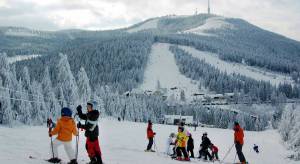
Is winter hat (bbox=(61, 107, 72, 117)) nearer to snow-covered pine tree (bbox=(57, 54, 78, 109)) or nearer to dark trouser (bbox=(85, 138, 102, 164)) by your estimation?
dark trouser (bbox=(85, 138, 102, 164))

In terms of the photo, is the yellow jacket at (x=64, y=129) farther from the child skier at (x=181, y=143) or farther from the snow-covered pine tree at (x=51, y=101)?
the snow-covered pine tree at (x=51, y=101)

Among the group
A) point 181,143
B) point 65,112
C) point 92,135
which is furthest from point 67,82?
point 65,112

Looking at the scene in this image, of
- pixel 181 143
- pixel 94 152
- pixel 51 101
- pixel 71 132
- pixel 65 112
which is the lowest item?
pixel 51 101

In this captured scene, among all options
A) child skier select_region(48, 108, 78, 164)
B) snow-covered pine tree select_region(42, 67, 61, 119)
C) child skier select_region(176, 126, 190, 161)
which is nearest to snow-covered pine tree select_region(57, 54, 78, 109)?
snow-covered pine tree select_region(42, 67, 61, 119)

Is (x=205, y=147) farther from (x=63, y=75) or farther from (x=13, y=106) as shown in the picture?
(x=63, y=75)

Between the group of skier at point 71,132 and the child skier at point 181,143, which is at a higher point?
the group of skier at point 71,132

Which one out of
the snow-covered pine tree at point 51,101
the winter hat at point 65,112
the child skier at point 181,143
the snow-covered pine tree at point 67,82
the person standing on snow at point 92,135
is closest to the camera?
the winter hat at point 65,112

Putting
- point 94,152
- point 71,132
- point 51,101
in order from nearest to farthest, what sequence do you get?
point 71,132 → point 94,152 → point 51,101

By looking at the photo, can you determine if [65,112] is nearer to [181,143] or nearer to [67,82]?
[181,143]

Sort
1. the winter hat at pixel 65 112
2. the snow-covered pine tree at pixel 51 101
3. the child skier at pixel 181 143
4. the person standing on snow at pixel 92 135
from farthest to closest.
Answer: the snow-covered pine tree at pixel 51 101
the child skier at pixel 181 143
the person standing on snow at pixel 92 135
the winter hat at pixel 65 112

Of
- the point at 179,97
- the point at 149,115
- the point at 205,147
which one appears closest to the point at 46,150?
the point at 205,147

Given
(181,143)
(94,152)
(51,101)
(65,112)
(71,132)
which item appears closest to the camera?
(65,112)

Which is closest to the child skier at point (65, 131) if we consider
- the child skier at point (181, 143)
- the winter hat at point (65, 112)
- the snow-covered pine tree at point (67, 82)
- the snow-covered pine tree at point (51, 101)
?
the winter hat at point (65, 112)

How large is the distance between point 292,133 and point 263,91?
154939 mm
